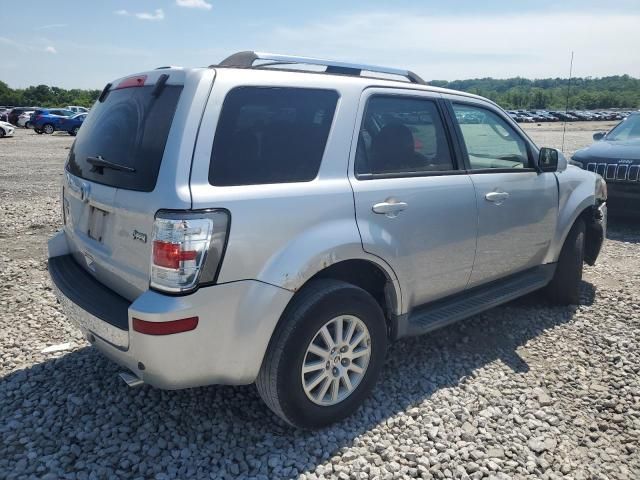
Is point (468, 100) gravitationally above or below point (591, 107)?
below

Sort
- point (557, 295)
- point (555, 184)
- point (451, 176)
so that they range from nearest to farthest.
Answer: point (451, 176) < point (555, 184) < point (557, 295)

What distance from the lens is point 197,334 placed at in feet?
7.86

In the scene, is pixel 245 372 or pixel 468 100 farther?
pixel 468 100

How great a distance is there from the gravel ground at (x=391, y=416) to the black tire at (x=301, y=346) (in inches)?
6.4

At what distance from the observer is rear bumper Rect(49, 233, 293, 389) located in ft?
7.72

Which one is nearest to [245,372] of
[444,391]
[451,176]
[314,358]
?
[314,358]

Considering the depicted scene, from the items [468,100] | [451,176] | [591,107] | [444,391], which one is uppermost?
[591,107]

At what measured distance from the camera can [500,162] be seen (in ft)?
13.4

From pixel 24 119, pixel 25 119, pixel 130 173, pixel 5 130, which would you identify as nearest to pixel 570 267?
pixel 130 173

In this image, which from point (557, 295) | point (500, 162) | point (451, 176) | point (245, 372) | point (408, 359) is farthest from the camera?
point (557, 295)

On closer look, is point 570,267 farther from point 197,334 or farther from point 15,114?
point 15,114

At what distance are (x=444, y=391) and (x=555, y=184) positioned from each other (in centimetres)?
211

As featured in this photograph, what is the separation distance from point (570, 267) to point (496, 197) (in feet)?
4.67

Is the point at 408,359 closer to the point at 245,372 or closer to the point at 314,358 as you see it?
the point at 314,358
